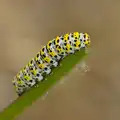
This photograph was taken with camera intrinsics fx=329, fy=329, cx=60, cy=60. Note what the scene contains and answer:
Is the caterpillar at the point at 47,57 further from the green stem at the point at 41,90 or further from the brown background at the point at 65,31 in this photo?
the brown background at the point at 65,31

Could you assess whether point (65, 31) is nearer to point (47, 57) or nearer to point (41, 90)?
point (47, 57)

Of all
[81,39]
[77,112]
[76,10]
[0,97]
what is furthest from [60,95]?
[81,39]

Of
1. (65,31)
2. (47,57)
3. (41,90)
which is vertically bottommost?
(41,90)

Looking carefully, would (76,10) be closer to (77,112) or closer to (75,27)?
(75,27)

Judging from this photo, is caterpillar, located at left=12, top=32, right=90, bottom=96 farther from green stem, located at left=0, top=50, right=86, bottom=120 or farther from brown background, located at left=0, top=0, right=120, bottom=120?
brown background, located at left=0, top=0, right=120, bottom=120

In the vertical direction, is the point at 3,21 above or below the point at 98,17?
above

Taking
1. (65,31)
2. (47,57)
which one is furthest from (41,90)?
(65,31)

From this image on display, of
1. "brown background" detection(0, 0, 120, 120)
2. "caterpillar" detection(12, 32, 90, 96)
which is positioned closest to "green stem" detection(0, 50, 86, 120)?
"caterpillar" detection(12, 32, 90, 96)

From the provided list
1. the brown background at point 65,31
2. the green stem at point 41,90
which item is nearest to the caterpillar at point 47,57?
the green stem at point 41,90
